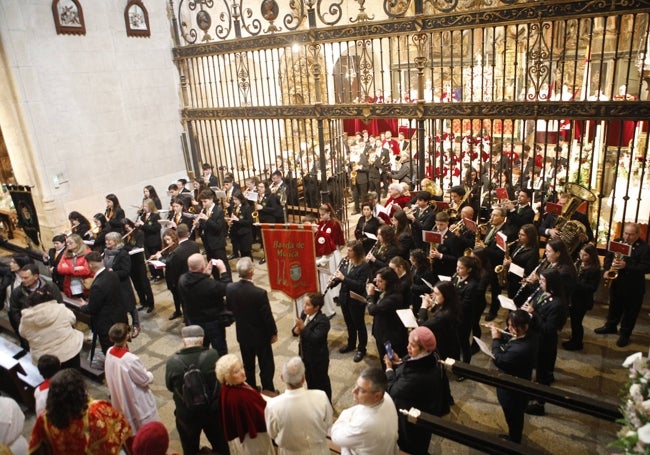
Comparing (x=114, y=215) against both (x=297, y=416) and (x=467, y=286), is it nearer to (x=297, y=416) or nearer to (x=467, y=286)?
(x=467, y=286)

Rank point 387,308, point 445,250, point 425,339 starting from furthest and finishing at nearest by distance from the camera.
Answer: point 445,250, point 387,308, point 425,339

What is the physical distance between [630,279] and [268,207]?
6.36 m

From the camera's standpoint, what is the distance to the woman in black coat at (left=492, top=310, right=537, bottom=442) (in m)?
4.55

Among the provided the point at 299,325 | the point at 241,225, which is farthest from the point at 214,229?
the point at 299,325

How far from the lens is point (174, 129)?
41.1ft

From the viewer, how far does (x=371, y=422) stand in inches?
134

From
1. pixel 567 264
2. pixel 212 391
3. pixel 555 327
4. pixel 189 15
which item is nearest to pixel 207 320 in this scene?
pixel 212 391

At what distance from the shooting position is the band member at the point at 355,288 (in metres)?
6.18

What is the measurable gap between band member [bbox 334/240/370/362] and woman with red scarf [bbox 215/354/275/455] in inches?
96.1

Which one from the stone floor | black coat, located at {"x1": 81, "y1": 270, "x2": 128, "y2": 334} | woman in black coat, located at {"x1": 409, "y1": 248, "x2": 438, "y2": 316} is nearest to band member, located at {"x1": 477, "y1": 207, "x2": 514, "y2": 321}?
the stone floor

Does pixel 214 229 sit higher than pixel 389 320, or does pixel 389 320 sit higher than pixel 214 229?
pixel 214 229

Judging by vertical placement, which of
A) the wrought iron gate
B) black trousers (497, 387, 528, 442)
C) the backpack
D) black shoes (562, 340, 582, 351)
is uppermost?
the wrought iron gate

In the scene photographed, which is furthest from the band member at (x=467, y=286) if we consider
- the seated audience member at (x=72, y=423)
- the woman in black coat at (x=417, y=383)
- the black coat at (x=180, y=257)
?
the seated audience member at (x=72, y=423)

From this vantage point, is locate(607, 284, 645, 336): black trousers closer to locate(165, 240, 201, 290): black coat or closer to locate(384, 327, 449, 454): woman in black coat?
locate(384, 327, 449, 454): woman in black coat
